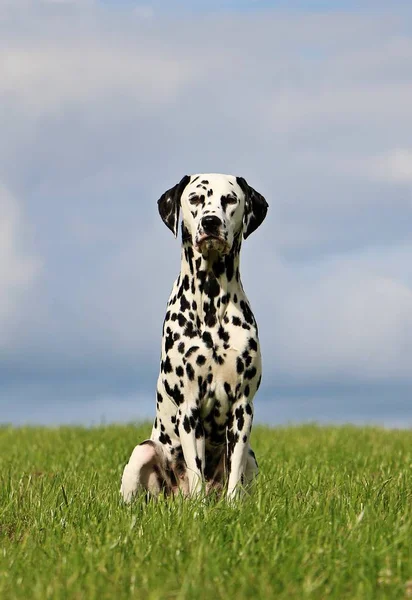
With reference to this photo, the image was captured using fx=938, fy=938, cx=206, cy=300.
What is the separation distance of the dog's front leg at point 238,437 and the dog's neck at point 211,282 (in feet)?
2.32

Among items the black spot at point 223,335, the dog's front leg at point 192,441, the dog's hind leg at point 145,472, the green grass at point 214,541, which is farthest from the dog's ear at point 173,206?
the green grass at point 214,541

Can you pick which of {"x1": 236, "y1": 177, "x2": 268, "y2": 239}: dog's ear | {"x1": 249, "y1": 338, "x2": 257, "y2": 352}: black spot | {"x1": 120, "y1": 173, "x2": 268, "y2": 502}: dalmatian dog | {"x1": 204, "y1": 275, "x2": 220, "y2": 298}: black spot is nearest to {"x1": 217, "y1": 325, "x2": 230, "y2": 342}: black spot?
{"x1": 120, "y1": 173, "x2": 268, "y2": 502}: dalmatian dog

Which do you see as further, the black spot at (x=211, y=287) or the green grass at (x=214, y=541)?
the black spot at (x=211, y=287)

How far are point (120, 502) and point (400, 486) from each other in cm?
286

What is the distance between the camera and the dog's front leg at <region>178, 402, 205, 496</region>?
760 cm

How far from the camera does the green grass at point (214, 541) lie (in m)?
5.41

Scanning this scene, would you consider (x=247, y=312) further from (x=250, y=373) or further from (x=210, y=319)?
(x=250, y=373)

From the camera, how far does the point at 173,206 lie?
793 centimetres

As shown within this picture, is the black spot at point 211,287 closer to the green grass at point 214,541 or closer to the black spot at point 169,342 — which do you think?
the black spot at point 169,342

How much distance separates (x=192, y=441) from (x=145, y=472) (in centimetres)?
66

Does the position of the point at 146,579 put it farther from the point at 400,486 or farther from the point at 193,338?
the point at 400,486

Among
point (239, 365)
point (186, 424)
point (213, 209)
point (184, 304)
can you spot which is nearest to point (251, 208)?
point (213, 209)

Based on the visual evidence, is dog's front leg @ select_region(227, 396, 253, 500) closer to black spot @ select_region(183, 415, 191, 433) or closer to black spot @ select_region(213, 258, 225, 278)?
black spot @ select_region(183, 415, 191, 433)

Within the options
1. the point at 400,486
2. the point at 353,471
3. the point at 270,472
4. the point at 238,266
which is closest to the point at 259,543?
the point at 238,266
